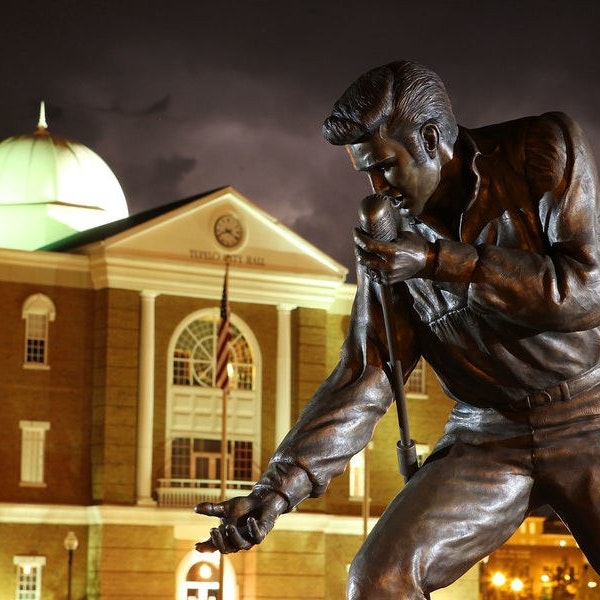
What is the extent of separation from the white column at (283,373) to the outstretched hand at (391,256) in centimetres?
4845

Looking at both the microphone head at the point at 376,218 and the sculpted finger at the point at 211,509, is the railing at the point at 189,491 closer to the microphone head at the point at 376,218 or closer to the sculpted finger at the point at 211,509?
the sculpted finger at the point at 211,509

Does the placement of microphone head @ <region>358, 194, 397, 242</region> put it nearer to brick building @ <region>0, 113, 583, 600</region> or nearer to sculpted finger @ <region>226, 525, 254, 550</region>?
sculpted finger @ <region>226, 525, 254, 550</region>

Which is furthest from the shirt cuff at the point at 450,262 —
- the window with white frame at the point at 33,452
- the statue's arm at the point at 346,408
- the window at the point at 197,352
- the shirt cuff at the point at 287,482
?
the window at the point at 197,352

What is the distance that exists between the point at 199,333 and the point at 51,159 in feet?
36.0

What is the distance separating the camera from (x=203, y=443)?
52562 mm

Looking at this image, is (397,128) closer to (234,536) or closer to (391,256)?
(391,256)

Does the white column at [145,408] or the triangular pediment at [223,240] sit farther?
the triangular pediment at [223,240]

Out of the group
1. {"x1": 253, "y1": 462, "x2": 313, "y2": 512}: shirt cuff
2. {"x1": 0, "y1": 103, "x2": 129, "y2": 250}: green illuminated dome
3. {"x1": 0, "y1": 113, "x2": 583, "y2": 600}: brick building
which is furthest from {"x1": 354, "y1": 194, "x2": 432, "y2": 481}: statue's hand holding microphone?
{"x1": 0, "y1": 103, "x2": 129, "y2": 250}: green illuminated dome

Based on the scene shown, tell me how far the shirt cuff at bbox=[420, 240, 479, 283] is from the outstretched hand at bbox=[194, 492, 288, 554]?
0.96 metres

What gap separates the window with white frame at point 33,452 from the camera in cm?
5009

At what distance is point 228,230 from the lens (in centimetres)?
A: 5212

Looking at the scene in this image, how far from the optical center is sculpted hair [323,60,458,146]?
5160 mm

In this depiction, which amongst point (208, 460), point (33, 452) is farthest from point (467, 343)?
point (208, 460)

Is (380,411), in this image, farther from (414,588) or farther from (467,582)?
(467,582)
